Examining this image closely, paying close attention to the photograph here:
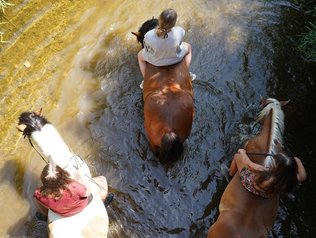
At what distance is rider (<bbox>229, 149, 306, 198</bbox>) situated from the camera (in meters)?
3.60

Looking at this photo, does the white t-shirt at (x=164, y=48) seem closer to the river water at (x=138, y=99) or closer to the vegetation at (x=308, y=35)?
the river water at (x=138, y=99)

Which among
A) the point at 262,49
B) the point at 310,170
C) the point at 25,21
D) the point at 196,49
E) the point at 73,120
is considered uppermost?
the point at 25,21

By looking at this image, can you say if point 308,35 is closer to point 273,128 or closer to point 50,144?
point 273,128

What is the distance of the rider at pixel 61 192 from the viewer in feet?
12.3

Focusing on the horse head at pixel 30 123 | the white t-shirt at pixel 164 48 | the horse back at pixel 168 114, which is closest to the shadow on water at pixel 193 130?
the horse back at pixel 168 114

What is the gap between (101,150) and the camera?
5.51m

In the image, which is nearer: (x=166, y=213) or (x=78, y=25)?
(x=166, y=213)

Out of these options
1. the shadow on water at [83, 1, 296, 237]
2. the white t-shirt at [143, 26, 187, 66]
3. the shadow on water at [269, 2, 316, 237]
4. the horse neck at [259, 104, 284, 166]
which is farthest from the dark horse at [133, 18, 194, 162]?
the shadow on water at [269, 2, 316, 237]

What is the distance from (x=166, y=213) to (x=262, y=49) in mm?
3316

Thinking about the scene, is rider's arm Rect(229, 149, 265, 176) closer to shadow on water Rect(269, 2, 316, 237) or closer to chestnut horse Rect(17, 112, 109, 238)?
shadow on water Rect(269, 2, 316, 237)

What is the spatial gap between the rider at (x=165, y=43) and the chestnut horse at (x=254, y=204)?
1.37m

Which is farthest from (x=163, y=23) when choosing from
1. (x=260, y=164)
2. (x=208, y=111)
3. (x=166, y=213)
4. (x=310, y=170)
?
(x=310, y=170)

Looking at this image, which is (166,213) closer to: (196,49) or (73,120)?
(73,120)

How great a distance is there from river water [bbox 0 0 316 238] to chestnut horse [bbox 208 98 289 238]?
2.39 feet
